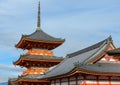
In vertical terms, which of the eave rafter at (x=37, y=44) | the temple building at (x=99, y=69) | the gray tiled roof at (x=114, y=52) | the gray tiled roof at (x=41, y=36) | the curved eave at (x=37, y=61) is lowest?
the temple building at (x=99, y=69)

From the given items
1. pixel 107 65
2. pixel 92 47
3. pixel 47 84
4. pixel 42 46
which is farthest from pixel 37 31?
pixel 107 65

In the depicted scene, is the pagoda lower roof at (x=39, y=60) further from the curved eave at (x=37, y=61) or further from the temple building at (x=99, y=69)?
the temple building at (x=99, y=69)

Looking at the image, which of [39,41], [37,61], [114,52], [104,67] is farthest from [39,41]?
[114,52]

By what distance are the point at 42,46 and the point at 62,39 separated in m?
3.57

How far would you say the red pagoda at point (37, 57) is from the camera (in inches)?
1644

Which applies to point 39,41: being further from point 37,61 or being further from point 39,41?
point 37,61

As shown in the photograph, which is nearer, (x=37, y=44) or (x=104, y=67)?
(x=104, y=67)

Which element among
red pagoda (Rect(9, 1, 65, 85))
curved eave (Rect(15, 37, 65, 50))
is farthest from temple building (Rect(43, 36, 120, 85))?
curved eave (Rect(15, 37, 65, 50))

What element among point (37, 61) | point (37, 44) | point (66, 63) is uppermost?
point (37, 44)

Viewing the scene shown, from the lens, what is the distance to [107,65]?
30422mm

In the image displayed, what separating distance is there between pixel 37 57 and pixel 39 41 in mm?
2611

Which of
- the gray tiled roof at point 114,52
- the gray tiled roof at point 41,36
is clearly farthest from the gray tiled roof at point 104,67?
the gray tiled roof at point 41,36

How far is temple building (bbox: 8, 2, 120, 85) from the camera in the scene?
28.6 metres

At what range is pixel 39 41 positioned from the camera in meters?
43.7
